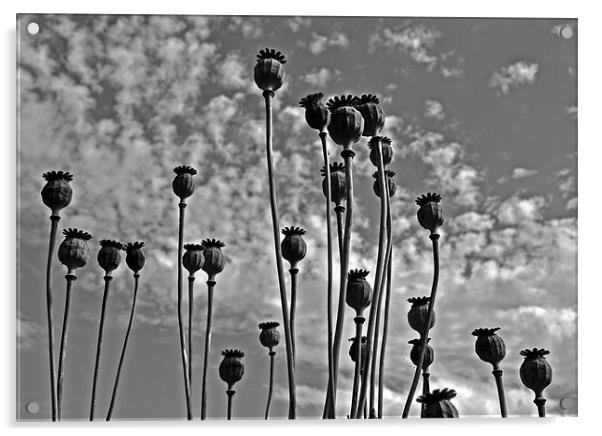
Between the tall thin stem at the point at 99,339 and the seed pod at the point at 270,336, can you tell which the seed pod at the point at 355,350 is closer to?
the seed pod at the point at 270,336

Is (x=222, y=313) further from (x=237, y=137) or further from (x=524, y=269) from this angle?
(x=524, y=269)

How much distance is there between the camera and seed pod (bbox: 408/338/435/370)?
197 cm

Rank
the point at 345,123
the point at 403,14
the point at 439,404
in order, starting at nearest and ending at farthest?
the point at 345,123 < the point at 439,404 < the point at 403,14

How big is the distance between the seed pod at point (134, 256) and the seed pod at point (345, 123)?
0.45 m

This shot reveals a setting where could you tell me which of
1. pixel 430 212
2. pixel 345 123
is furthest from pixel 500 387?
pixel 345 123

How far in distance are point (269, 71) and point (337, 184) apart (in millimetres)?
272

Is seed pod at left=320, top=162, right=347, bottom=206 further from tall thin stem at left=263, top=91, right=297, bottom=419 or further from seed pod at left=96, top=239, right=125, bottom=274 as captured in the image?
seed pod at left=96, top=239, right=125, bottom=274

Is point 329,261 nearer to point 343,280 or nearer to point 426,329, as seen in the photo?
point 343,280

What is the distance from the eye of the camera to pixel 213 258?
1.99 m

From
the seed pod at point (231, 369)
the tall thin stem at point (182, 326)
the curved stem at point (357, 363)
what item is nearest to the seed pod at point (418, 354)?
the curved stem at point (357, 363)

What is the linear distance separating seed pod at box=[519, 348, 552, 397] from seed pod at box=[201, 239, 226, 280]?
0.63 metres

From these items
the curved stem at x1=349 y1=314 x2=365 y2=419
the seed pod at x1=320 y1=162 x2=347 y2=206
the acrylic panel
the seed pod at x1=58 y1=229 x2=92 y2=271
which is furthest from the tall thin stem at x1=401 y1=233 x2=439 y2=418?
the seed pod at x1=58 y1=229 x2=92 y2=271

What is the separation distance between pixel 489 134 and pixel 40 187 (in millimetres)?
931
